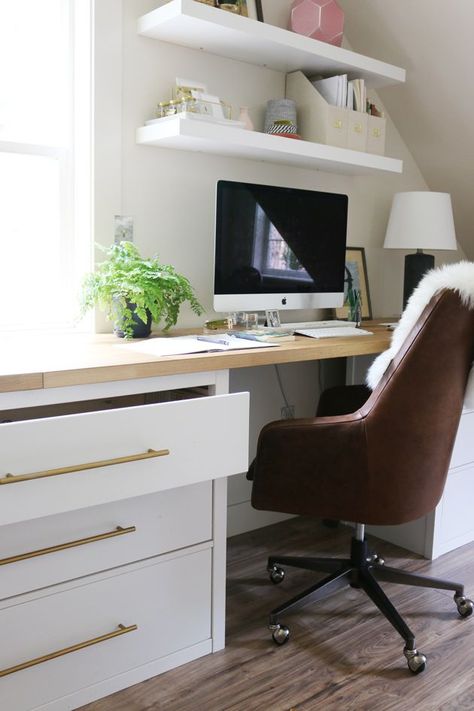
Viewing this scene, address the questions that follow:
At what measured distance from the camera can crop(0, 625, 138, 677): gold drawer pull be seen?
147 cm

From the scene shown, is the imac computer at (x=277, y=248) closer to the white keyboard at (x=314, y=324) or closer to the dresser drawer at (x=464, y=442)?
the white keyboard at (x=314, y=324)

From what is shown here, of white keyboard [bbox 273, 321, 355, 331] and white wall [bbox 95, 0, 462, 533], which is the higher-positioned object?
white wall [bbox 95, 0, 462, 533]

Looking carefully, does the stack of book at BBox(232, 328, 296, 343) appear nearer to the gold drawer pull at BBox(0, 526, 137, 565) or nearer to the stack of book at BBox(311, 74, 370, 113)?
the gold drawer pull at BBox(0, 526, 137, 565)

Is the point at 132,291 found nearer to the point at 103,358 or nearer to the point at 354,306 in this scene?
the point at 103,358

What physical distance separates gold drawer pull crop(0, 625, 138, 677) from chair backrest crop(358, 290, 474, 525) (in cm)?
66

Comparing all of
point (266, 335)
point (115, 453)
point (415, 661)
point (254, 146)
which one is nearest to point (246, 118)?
point (254, 146)

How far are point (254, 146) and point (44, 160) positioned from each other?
0.63 meters

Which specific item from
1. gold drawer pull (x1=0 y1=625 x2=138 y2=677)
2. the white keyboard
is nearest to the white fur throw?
the white keyboard

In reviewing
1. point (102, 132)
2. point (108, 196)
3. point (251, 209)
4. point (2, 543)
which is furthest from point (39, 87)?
point (2, 543)

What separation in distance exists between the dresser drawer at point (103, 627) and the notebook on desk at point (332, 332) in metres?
0.78

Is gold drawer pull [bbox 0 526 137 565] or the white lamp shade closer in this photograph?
gold drawer pull [bbox 0 526 137 565]

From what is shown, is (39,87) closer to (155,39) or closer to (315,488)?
(155,39)

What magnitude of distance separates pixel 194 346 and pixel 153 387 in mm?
210

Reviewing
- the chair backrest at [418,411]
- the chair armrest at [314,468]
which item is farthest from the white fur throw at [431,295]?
the chair armrest at [314,468]
